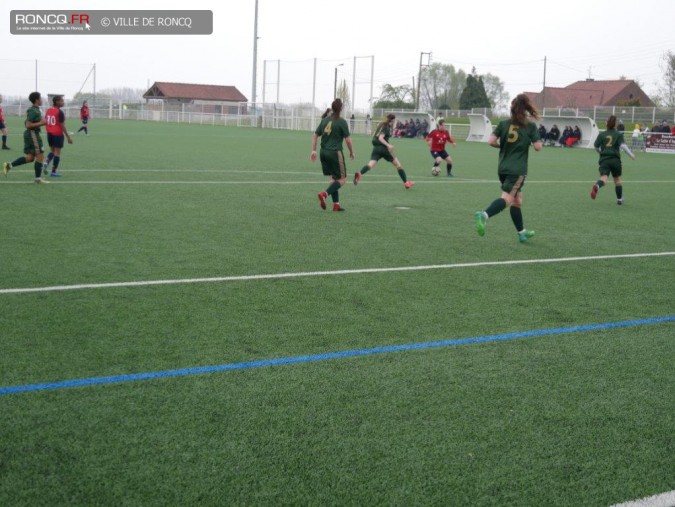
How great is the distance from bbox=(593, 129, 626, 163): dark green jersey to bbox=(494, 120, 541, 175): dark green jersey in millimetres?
5606

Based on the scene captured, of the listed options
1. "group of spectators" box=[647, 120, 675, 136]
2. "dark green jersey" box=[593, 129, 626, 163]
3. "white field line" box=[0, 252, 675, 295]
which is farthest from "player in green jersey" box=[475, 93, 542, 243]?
"group of spectators" box=[647, 120, 675, 136]

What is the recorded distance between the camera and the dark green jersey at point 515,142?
396 inches

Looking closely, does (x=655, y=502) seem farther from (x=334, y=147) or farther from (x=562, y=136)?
(x=562, y=136)

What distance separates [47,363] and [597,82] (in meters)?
109

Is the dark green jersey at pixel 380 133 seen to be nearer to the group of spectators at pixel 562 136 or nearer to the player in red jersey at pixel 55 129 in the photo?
the player in red jersey at pixel 55 129

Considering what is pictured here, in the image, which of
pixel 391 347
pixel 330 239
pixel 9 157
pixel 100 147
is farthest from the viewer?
pixel 100 147

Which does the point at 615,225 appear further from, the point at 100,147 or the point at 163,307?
the point at 100,147

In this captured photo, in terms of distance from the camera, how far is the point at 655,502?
10.9ft

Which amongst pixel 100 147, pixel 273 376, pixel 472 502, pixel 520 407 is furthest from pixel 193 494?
pixel 100 147

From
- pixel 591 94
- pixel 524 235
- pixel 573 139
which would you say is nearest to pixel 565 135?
pixel 573 139

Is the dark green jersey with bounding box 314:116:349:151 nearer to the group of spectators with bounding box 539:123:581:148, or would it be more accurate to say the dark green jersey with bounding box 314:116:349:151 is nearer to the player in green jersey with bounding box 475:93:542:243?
the player in green jersey with bounding box 475:93:542:243

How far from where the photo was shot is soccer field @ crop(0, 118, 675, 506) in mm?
3510

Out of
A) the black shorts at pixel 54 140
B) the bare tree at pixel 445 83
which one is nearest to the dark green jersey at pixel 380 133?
the black shorts at pixel 54 140

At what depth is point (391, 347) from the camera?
18.0 feet
